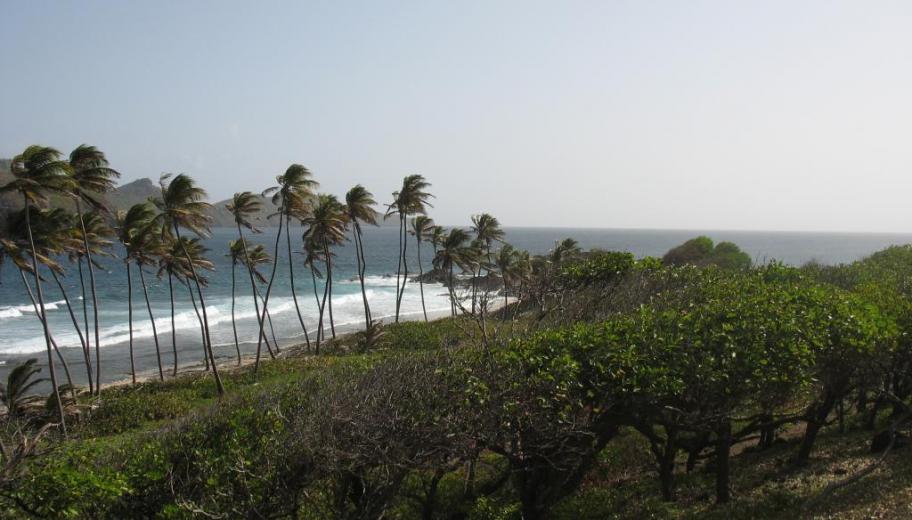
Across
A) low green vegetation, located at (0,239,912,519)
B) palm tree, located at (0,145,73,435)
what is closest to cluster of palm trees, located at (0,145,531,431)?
palm tree, located at (0,145,73,435)

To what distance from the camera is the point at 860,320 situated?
10.2 m

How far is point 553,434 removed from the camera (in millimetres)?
9375

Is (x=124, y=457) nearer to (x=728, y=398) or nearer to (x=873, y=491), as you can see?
(x=728, y=398)

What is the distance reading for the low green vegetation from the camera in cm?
802

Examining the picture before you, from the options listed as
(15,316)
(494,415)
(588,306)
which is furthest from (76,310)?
(494,415)

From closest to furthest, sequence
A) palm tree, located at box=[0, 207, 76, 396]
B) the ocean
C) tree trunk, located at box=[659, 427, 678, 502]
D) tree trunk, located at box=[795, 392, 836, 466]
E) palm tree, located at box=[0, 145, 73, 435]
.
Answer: tree trunk, located at box=[659, 427, 678, 502], tree trunk, located at box=[795, 392, 836, 466], palm tree, located at box=[0, 145, 73, 435], palm tree, located at box=[0, 207, 76, 396], the ocean

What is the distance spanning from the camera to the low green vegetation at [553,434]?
802cm

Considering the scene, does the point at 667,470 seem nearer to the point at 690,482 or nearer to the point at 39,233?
the point at 690,482

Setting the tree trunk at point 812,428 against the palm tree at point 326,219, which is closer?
the tree trunk at point 812,428

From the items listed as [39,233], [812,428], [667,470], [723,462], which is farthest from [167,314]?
[812,428]

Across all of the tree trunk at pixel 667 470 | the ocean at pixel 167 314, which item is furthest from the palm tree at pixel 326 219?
the tree trunk at pixel 667 470

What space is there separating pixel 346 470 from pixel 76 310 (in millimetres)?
61912

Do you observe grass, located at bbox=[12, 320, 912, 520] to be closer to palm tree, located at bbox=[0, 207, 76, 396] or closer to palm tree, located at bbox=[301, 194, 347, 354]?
palm tree, located at bbox=[0, 207, 76, 396]

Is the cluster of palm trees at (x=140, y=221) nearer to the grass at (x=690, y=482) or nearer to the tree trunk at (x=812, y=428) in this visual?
the grass at (x=690, y=482)
